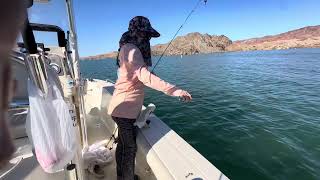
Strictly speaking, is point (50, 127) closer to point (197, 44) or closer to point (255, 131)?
point (255, 131)

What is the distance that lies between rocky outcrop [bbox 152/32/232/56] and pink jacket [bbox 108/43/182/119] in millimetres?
127121

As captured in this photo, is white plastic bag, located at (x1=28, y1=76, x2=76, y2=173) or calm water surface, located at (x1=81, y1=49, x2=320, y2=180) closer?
white plastic bag, located at (x1=28, y1=76, x2=76, y2=173)

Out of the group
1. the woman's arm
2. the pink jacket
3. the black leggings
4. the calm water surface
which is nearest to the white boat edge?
the black leggings

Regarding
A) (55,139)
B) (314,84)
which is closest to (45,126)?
(55,139)

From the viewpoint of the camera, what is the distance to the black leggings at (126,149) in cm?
327

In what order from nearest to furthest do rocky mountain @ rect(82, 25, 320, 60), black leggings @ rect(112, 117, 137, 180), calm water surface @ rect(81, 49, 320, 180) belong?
black leggings @ rect(112, 117, 137, 180), calm water surface @ rect(81, 49, 320, 180), rocky mountain @ rect(82, 25, 320, 60)

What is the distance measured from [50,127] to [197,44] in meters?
150

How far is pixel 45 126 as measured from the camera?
2.03 m

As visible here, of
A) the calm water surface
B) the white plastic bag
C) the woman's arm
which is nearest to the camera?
the white plastic bag

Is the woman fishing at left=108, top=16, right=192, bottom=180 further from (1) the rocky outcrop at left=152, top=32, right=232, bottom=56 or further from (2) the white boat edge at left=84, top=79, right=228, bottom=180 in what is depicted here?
(1) the rocky outcrop at left=152, top=32, right=232, bottom=56

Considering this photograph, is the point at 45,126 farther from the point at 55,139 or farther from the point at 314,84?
the point at 314,84

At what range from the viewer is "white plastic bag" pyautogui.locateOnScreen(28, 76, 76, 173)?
6.49 feet

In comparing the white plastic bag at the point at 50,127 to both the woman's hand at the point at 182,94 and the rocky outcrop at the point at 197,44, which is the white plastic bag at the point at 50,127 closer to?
the woman's hand at the point at 182,94

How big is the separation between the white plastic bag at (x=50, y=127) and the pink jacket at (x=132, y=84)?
1031 mm
